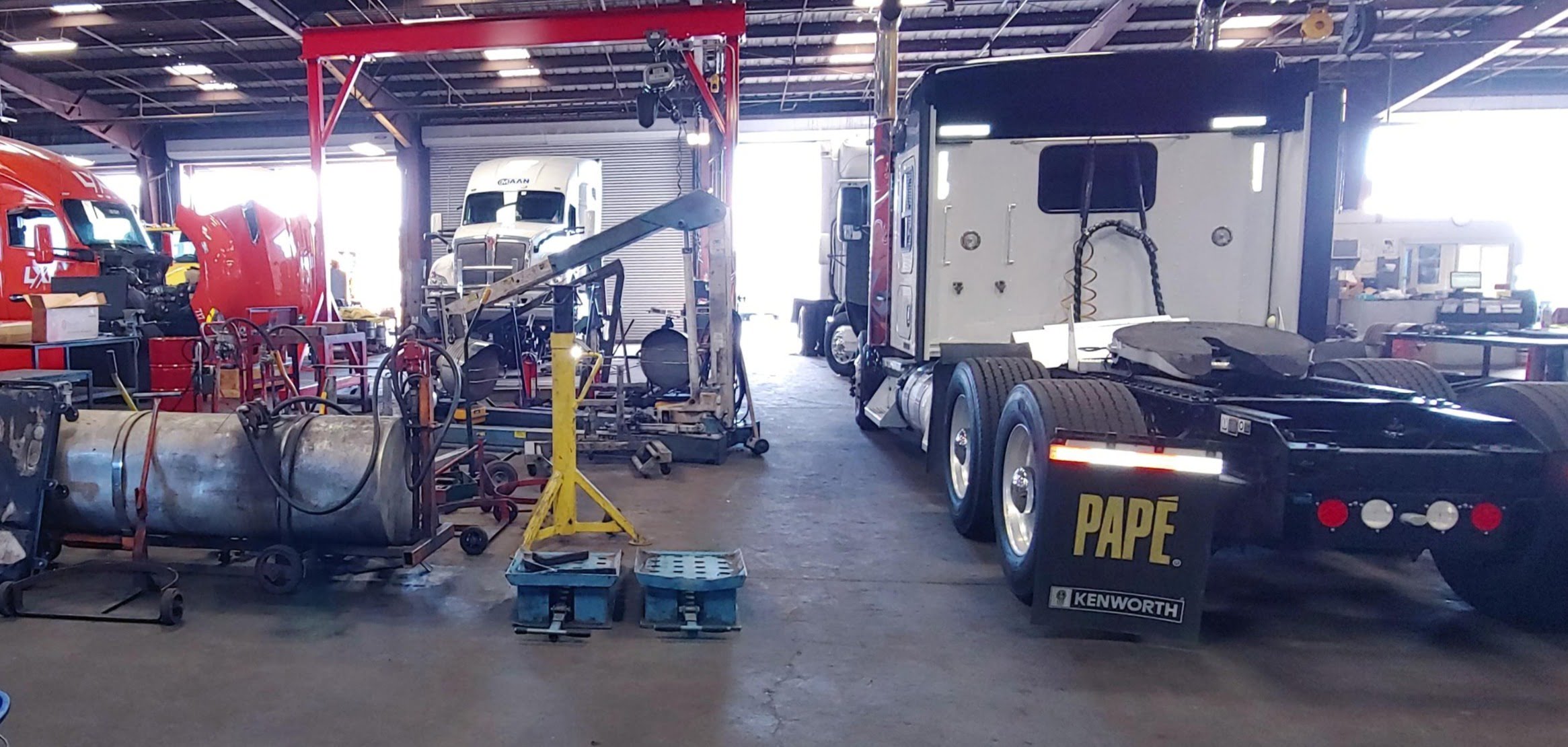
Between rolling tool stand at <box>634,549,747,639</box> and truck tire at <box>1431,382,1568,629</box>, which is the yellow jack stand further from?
truck tire at <box>1431,382,1568,629</box>

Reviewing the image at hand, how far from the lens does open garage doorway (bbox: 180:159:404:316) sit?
22859 mm

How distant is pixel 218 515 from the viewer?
417 centimetres

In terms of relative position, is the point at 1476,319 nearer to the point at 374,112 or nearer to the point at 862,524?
the point at 862,524

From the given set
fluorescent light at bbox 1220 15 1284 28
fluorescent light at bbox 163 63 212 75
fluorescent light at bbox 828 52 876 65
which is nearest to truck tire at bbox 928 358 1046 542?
fluorescent light at bbox 828 52 876 65

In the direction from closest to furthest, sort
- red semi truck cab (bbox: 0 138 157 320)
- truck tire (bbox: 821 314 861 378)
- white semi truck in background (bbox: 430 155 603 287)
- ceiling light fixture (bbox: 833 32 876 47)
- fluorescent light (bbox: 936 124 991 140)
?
fluorescent light (bbox: 936 124 991 140) → red semi truck cab (bbox: 0 138 157 320) → white semi truck in background (bbox: 430 155 603 287) → truck tire (bbox: 821 314 861 378) → ceiling light fixture (bbox: 833 32 876 47)

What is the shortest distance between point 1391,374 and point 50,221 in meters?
12.4

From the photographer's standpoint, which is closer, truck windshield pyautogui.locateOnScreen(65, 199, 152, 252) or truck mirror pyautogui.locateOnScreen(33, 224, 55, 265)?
truck mirror pyautogui.locateOnScreen(33, 224, 55, 265)

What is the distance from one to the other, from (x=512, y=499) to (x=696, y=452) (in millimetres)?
2095

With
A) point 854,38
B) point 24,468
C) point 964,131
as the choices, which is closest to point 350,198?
point 854,38

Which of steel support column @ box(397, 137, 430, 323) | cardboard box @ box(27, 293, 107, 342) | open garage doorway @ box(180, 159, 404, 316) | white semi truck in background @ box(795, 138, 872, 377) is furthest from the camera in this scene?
open garage doorway @ box(180, 159, 404, 316)

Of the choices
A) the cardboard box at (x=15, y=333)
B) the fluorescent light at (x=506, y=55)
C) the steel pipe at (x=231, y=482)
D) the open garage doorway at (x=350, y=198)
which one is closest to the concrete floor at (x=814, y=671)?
the steel pipe at (x=231, y=482)

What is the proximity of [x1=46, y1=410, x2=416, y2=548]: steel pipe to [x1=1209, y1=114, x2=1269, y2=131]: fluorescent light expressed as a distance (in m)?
5.11

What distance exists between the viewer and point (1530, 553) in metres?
3.31

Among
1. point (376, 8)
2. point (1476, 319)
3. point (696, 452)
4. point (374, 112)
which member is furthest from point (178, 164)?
point (1476, 319)
